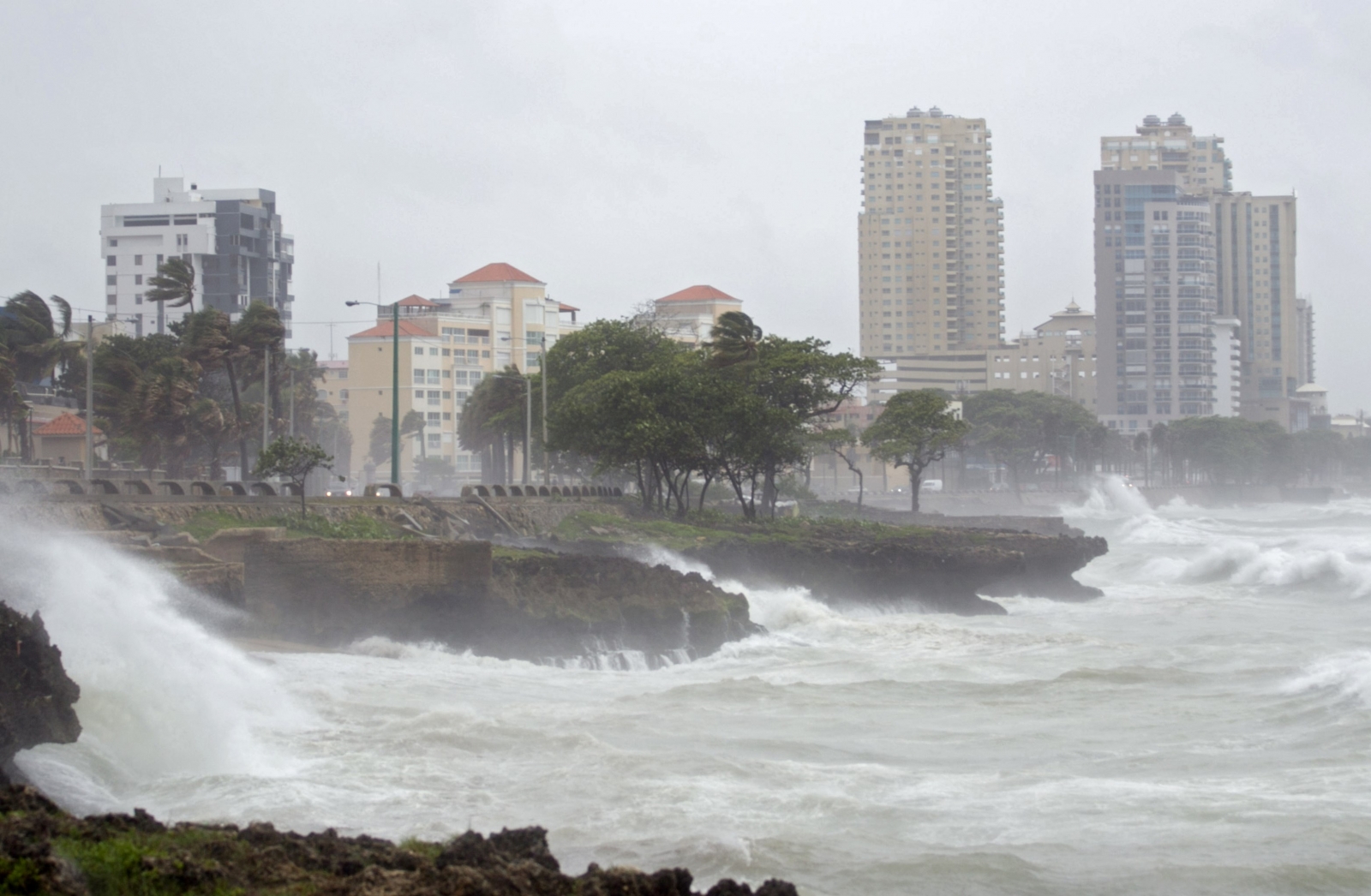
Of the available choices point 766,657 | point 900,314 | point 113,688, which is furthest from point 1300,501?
point 113,688

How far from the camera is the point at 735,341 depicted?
5869cm

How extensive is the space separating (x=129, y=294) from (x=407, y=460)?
27.5 m

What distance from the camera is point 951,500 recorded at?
118688mm

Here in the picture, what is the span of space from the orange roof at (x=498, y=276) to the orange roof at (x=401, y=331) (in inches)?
372

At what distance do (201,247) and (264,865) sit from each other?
379 feet

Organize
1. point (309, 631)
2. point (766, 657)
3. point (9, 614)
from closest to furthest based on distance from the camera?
point (9, 614)
point (309, 631)
point (766, 657)

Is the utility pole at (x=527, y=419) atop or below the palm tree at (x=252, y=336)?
below

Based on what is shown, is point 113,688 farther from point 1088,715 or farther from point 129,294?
point 129,294

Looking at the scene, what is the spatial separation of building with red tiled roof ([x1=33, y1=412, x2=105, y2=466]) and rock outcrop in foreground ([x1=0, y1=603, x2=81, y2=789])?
42983mm

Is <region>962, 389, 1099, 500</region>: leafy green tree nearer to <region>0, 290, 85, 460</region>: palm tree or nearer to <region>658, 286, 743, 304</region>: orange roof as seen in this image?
<region>658, 286, 743, 304</region>: orange roof

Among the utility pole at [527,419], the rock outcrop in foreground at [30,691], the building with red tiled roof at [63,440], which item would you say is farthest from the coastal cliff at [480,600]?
the building with red tiled roof at [63,440]

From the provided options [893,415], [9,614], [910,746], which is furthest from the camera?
[893,415]

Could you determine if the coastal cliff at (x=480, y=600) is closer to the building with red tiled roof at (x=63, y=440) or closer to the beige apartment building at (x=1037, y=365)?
the building with red tiled roof at (x=63, y=440)

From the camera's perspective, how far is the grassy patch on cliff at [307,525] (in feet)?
92.1
